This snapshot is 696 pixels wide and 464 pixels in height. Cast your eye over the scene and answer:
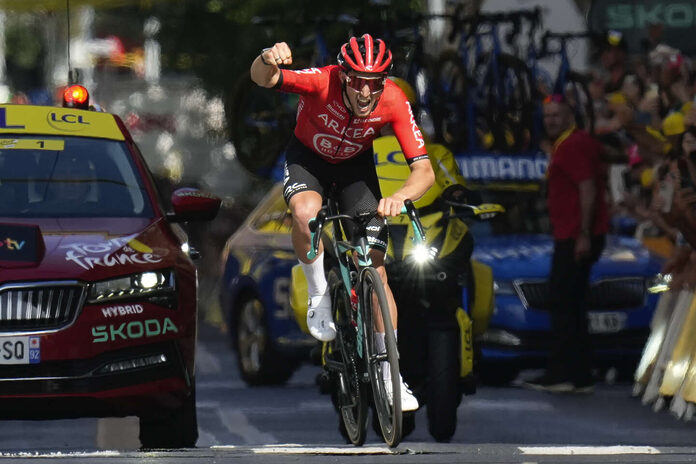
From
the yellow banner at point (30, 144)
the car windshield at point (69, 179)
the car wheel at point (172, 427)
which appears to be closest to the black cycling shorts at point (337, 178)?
the car windshield at point (69, 179)

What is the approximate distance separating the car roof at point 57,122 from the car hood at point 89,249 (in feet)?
2.62

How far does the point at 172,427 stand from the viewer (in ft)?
34.4

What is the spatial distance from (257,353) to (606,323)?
2.68 meters

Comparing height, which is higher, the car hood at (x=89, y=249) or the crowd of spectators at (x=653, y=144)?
the car hood at (x=89, y=249)

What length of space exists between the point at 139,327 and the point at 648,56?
10365 mm

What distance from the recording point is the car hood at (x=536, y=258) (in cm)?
1527

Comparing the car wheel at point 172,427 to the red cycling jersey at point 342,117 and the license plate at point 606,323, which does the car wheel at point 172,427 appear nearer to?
the red cycling jersey at point 342,117

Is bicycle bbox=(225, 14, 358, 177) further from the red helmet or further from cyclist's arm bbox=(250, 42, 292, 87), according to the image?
cyclist's arm bbox=(250, 42, 292, 87)

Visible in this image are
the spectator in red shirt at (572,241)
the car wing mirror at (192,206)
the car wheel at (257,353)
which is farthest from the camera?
the car wheel at (257,353)

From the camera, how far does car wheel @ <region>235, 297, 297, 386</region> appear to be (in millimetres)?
15664

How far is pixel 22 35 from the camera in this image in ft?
211

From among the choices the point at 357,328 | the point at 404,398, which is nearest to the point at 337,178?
the point at 357,328

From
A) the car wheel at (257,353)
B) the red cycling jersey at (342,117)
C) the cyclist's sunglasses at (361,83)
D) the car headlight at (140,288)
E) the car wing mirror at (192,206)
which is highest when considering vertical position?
the cyclist's sunglasses at (361,83)

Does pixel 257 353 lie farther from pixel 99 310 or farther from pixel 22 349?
pixel 22 349
